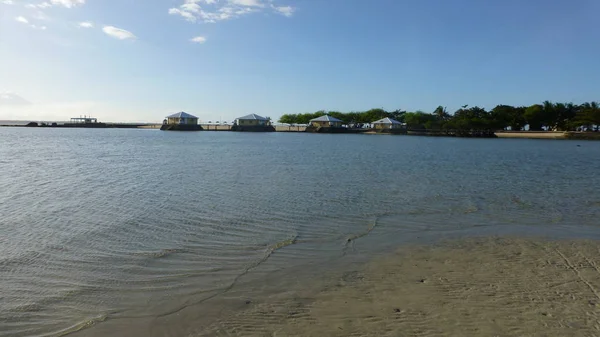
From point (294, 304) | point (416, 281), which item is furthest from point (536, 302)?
point (294, 304)

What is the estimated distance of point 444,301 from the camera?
583cm

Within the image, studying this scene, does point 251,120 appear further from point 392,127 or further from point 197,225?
point 197,225

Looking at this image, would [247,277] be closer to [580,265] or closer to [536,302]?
[536,302]

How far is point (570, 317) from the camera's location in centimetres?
526

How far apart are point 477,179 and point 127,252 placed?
18.2m

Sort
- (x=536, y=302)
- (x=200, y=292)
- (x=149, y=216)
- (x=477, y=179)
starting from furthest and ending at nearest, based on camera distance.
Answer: (x=477, y=179) → (x=149, y=216) → (x=200, y=292) → (x=536, y=302)

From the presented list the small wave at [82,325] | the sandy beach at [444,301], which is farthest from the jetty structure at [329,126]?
the small wave at [82,325]

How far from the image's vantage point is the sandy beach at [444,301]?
16.4 ft

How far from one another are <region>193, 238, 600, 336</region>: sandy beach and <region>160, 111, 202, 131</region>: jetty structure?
380 ft

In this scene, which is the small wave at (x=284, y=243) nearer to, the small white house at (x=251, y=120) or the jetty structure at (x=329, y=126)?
the jetty structure at (x=329, y=126)

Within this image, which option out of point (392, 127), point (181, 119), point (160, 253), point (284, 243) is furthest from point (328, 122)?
point (160, 253)

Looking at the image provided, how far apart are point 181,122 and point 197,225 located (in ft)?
369

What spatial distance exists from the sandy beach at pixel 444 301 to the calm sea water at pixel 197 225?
3.24ft


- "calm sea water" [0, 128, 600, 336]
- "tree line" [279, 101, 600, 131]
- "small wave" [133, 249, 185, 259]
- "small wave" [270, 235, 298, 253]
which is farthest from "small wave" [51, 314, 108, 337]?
"tree line" [279, 101, 600, 131]
